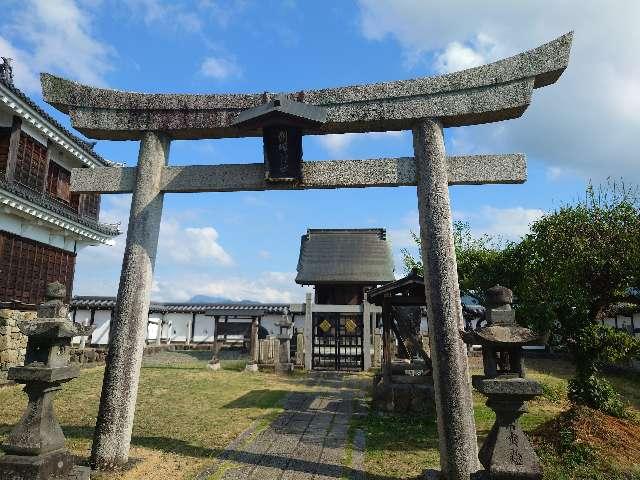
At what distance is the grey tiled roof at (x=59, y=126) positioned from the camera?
48.8 feet

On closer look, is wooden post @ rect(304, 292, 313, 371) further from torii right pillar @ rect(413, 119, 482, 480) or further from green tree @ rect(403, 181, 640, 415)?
torii right pillar @ rect(413, 119, 482, 480)

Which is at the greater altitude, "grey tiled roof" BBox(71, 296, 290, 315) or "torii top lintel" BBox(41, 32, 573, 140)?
"torii top lintel" BBox(41, 32, 573, 140)

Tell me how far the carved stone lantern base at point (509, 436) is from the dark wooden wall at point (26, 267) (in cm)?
1695

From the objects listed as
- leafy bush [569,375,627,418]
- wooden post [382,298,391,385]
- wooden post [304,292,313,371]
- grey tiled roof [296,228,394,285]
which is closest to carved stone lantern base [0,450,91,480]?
wooden post [382,298,391,385]

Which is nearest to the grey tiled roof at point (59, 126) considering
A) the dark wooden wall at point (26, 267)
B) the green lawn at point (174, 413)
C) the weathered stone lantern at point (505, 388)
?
the dark wooden wall at point (26, 267)

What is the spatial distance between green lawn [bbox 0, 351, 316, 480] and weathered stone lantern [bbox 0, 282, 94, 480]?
782mm

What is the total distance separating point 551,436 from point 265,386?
1008 centimetres

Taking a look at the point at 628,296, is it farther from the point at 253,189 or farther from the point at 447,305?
the point at 253,189

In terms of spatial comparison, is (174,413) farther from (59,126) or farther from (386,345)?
(59,126)

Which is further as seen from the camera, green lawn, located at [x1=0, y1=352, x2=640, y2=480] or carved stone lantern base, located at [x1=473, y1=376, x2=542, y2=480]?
green lawn, located at [x1=0, y1=352, x2=640, y2=480]

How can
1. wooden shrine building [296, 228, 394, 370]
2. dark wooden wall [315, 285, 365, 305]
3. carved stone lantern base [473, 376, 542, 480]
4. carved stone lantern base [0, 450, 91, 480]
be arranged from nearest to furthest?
carved stone lantern base [473, 376, 542, 480] → carved stone lantern base [0, 450, 91, 480] → wooden shrine building [296, 228, 394, 370] → dark wooden wall [315, 285, 365, 305]

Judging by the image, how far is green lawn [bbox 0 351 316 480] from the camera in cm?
652

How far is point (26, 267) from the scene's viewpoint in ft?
54.9

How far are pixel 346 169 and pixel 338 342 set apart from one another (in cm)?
1662
